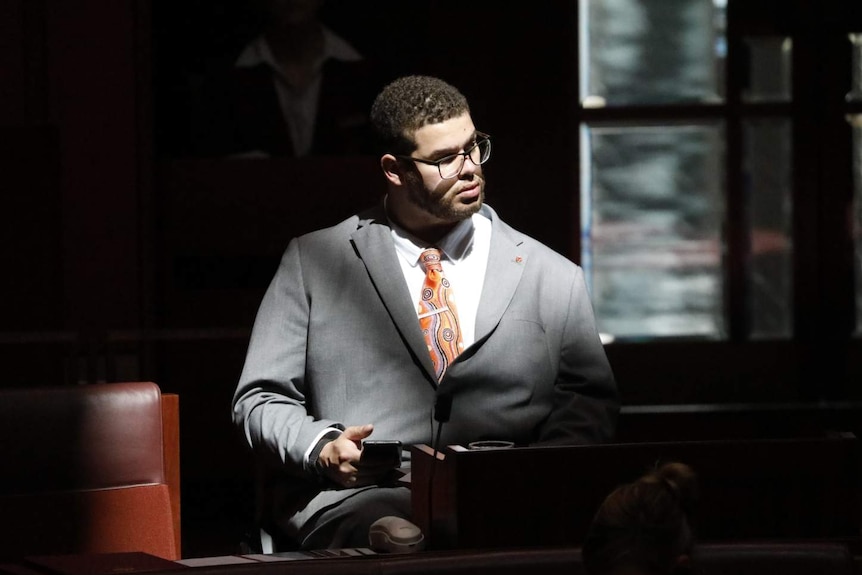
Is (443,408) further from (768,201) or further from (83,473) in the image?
(768,201)

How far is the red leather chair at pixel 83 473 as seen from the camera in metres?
2.65

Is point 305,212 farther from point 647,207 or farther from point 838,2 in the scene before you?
point 838,2

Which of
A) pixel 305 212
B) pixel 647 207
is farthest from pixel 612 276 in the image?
pixel 305 212

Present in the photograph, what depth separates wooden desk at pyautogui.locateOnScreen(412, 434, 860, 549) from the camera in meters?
2.10

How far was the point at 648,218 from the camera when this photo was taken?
18.5ft

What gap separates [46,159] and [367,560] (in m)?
3.44

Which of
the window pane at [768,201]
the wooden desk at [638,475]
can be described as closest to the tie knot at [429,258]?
the wooden desk at [638,475]

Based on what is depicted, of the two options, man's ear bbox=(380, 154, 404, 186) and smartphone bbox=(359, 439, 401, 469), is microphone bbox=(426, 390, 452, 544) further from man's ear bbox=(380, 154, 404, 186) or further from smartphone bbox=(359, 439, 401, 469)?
man's ear bbox=(380, 154, 404, 186)

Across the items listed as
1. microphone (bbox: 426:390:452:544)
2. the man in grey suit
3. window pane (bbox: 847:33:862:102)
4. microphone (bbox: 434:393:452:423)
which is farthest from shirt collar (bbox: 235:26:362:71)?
microphone (bbox: 434:393:452:423)

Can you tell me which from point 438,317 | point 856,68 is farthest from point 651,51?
point 438,317

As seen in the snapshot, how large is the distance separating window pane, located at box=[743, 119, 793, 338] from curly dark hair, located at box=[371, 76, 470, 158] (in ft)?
9.32

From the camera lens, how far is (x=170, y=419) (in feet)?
9.83

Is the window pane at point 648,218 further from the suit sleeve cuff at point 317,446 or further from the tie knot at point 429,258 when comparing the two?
the suit sleeve cuff at point 317,446

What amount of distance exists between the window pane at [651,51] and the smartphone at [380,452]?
3241 mm
